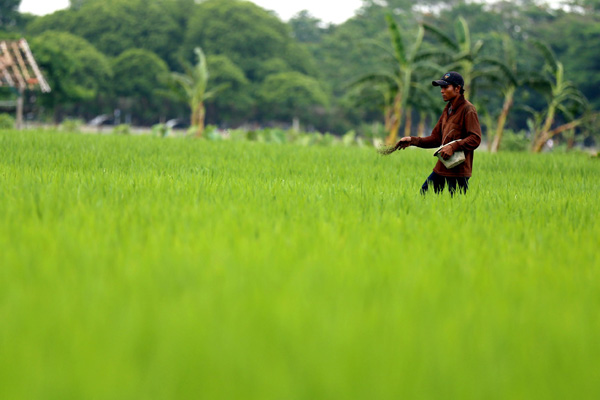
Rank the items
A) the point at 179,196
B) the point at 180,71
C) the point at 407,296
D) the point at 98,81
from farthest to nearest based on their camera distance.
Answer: the point at 180,71
the point at 98,81
the point at 179,196
the point at 407,296

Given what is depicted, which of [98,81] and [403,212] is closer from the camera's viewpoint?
[403,212]

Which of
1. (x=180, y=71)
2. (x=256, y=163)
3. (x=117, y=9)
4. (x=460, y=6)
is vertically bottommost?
(x=256, y=163)

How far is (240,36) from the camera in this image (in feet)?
149

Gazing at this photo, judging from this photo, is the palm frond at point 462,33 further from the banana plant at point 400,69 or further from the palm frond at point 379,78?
the palm frond at point 379,78

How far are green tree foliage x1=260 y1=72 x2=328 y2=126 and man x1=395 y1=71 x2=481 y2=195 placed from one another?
36.7m

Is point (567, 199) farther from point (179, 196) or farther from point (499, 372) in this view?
point (499, 372)

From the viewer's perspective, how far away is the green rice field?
1.34 m

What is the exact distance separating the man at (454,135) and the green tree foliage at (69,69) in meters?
28.8

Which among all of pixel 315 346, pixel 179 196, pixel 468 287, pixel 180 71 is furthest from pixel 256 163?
pixel 180 71

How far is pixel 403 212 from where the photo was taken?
3.81 metres

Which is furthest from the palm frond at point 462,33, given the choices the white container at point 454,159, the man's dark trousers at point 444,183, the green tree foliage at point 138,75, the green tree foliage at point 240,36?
the green tree foliage at point 240,36

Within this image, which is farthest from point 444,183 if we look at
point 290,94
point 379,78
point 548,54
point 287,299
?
point 290,94

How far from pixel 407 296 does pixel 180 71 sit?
1900 inches

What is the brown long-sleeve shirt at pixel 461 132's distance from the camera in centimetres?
503
